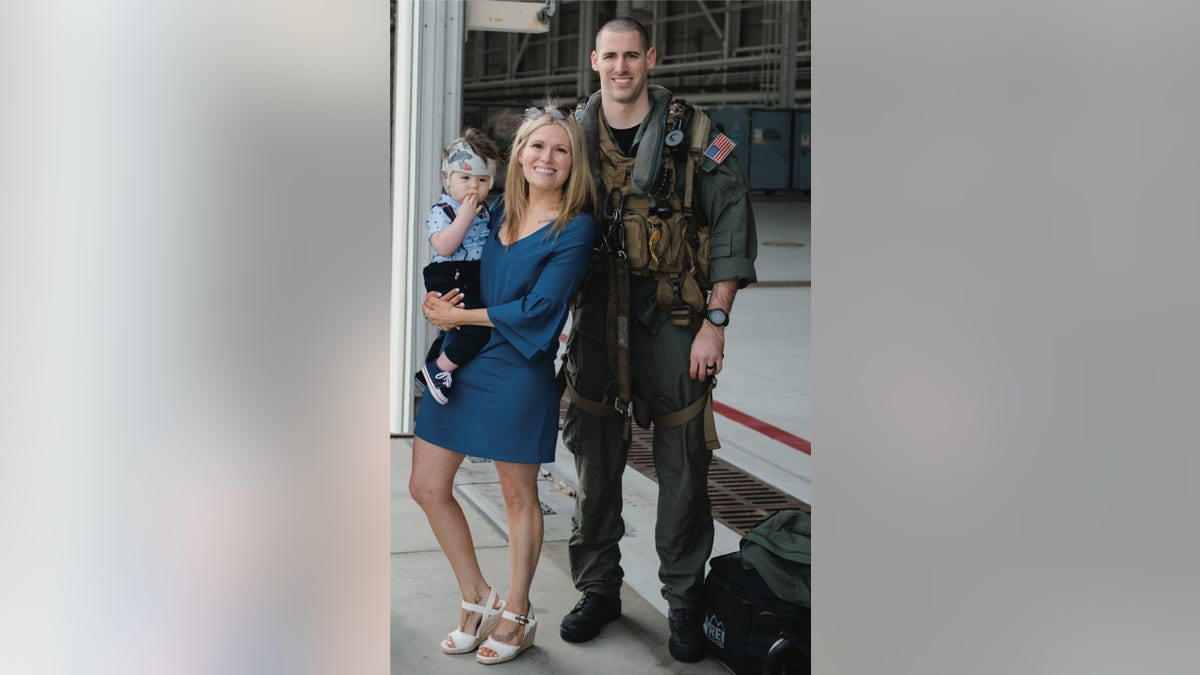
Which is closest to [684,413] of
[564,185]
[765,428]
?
[564,185]

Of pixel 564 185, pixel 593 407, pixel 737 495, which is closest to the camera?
pixel 564 185

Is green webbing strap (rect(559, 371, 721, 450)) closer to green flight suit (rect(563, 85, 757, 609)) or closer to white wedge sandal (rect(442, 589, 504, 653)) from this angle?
green flight suit (rect(563, 85, 757, 609))

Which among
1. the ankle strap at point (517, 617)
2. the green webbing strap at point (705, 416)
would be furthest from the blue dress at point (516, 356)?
the ankle strap at point (517, 617)

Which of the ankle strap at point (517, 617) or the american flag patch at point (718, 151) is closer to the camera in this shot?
the american flag patch at point (718, 151)

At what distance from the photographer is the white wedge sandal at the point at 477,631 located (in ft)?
12.3

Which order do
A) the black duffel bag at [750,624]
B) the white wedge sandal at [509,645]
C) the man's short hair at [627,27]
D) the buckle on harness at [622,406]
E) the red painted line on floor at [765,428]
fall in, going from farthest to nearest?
the red painted line on floor at [765,428]
the buckle on harness at [622,406]
the white wedge sandal at [509,645]
the man's short hair at [627,27]
the black duffel bag at [750,624]

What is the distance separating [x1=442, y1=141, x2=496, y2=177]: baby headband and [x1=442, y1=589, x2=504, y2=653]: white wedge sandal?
1.36 meters

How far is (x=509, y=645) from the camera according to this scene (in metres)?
3.69

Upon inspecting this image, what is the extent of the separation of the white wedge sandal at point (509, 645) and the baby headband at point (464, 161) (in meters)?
1.37

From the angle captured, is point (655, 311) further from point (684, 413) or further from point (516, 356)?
point (516, 356)

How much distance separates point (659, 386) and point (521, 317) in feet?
2.02

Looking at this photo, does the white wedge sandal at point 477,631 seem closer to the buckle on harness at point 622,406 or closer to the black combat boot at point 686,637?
the black combat boot at point 686,637

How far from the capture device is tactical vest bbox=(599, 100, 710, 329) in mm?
3615

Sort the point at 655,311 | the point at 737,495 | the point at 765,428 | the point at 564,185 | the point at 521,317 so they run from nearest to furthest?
the point at 521,317, the point at 564,185, the point at 655,311, the point at 737,495, the point at 765,428
